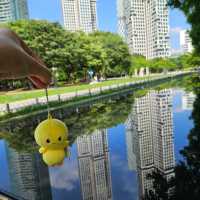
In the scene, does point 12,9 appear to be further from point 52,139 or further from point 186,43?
point 186,43

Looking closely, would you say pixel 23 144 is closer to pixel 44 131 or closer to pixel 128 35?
pixel 44 131

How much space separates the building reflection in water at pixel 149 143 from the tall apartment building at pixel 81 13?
6007 centimetres

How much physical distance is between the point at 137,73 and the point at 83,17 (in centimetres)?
2222

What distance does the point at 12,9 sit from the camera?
33344 mm

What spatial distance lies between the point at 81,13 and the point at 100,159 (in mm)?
66774

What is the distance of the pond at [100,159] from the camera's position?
Result: 4957 mm

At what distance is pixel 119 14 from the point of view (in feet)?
351

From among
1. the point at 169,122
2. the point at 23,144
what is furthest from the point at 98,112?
the point at 23,144

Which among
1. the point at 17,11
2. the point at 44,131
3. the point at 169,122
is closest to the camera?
the point at 44,131

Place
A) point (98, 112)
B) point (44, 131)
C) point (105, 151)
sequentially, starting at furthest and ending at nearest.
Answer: point (98, 112), point (105, 151), point (44, 131)

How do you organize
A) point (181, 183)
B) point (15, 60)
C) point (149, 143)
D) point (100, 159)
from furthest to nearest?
1. point (149, 143)
2. point (100, 159)
3. point (181, 183)
4. point (15, 60)

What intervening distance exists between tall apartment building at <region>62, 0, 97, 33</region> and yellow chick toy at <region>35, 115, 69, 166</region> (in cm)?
6888

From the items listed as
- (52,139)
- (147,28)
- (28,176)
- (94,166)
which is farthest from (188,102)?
(147,28)

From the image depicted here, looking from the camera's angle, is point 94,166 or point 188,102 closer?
point 94,166
